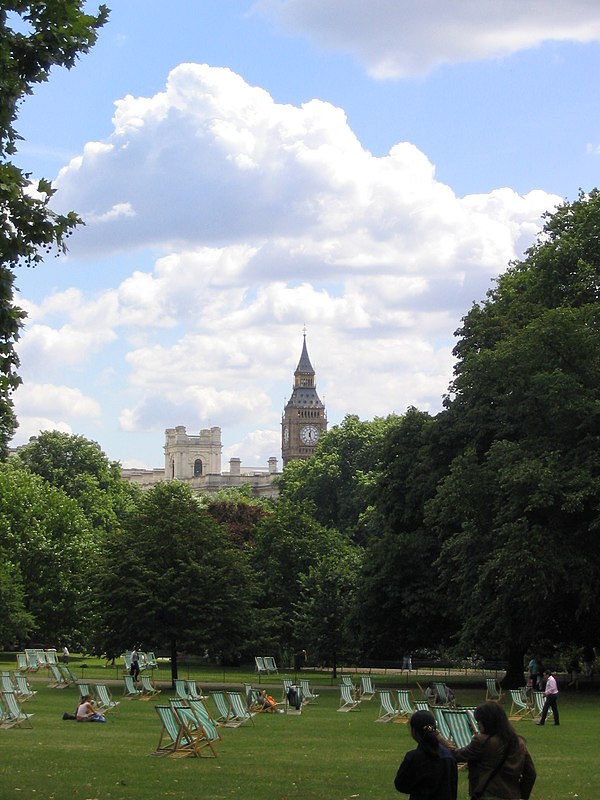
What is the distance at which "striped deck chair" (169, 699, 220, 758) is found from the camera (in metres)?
21.1

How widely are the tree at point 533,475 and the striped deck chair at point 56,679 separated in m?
12.5

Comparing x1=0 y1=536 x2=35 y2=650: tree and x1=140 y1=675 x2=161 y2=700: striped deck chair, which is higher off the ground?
x1=0 y1=536 x2=35 y2=650: tree

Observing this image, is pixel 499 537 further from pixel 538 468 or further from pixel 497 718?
pixel 497 718

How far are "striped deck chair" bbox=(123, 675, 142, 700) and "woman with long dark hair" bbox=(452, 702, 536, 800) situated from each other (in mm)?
27812

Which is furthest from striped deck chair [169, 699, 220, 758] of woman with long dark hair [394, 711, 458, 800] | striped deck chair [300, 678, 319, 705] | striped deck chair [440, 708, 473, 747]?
striped deck chair [300, 678, 319, 705]

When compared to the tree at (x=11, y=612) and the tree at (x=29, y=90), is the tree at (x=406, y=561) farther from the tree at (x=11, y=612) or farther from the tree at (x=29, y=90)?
the tree at (x=29, y=90)

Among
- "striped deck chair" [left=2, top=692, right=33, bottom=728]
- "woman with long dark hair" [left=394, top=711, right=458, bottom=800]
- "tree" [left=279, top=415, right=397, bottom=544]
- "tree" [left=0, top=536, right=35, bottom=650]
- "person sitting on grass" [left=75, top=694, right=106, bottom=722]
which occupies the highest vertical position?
"tree" [left=279, top=415, right=397, bottom=544]

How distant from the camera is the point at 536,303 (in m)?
44.7

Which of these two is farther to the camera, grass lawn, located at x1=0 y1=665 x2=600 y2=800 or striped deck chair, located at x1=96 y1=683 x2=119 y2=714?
striped deck chair, located at x1=96 y1=683 x2=119 y2=714

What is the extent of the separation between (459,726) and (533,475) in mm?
18118

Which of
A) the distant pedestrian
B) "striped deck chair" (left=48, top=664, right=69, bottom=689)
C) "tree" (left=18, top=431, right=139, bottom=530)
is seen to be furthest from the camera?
"tree" (left=18, top=431, right=139, bottom=530)

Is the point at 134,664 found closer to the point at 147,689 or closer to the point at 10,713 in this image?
the point at 147,689

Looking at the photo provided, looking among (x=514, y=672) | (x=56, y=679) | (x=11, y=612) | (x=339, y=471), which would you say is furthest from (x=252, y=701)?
(x=339, y=471)

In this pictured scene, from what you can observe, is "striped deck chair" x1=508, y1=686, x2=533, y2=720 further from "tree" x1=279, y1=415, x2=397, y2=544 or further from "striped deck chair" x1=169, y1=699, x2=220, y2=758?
"tree" x1=279, y1=415, x2=397, y2=544
